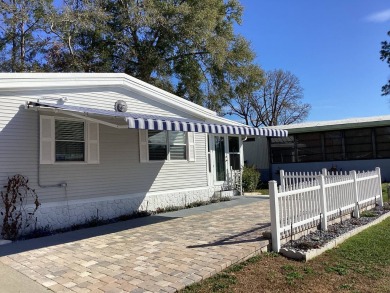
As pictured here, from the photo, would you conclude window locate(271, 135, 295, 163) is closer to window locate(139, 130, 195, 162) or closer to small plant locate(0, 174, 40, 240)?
window locate(139, 130, 195, 162)

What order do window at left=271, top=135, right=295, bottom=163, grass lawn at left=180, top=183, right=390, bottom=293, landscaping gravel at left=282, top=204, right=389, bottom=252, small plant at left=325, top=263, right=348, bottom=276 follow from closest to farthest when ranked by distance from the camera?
1. grass lawn at left=180, top=183, right=390, bottom=293
2. small plant at left=325, top=263, right=348, bottom=276
3. landscaping gravel at left=282, top=204, right=389, bottom=252
4. window at left=271, top=135, right=295, bottom=163

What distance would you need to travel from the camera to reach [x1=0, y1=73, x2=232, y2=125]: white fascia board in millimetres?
7949

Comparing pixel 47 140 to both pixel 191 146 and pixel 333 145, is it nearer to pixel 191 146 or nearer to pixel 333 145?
pixel 191 146

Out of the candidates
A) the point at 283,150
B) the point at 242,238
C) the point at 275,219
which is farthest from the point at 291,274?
the point at 283,150

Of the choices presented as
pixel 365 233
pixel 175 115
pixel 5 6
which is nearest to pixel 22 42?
pixel 5 6

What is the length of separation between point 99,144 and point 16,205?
8.51 feet

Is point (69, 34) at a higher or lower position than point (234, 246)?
higher

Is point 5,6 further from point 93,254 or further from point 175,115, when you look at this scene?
point 93,254

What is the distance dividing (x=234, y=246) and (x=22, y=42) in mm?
18453

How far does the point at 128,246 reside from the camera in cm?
668

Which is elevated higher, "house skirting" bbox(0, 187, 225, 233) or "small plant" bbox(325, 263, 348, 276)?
"house skirting" bbox(0, 187, 225, 233)

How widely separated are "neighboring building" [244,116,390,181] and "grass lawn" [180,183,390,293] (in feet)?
44.0

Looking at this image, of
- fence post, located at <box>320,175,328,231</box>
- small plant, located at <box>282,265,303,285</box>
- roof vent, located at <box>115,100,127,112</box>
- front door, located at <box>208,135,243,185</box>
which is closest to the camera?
small plant, located at <box>282,265,303,285</box>

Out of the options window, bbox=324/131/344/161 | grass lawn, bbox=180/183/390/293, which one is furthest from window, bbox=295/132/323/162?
grass lawn, bbox=180/183/390/293
